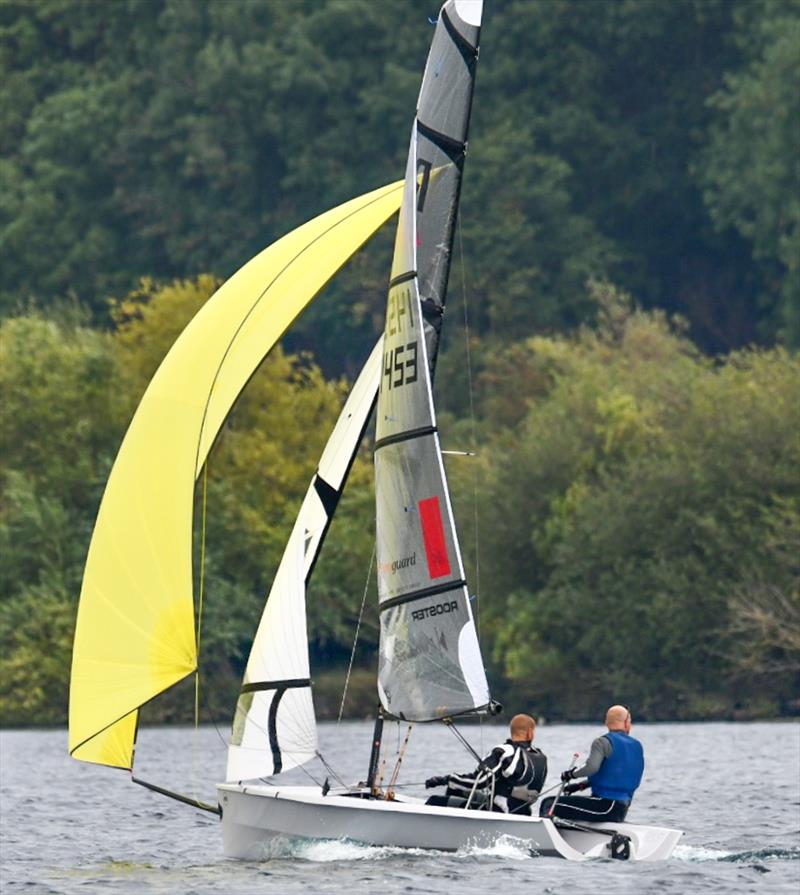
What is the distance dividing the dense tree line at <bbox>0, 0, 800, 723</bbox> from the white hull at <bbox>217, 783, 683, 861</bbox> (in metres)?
22.2

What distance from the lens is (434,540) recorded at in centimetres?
2070

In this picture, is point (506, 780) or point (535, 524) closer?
point (506, 780)

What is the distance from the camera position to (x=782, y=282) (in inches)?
2435

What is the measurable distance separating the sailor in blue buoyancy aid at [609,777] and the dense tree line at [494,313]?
22001mm

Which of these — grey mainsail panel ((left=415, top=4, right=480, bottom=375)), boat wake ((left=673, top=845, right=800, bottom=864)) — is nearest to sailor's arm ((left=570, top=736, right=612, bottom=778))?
boat wake ((left=673, top=845, right=800, bottom=864))

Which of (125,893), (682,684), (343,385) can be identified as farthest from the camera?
(343,385)

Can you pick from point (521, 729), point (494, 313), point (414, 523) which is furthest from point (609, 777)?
point (494, 313)

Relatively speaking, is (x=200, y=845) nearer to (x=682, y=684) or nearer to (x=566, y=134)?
(x=682, y=684)

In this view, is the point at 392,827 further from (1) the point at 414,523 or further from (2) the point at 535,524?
(2) the point at 535,524

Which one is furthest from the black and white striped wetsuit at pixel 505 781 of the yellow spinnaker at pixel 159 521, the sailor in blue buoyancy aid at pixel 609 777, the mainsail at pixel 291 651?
the yellow spinnaker at pixel 159 521

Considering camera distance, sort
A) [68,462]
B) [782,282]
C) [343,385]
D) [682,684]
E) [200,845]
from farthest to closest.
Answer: [782,282], [343,385], [68,462], [682,684], [200,845]

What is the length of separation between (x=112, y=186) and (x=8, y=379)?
75.7 feet

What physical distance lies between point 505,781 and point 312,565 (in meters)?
2.53

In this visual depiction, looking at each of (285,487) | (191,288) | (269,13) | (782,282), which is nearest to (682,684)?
(285,487)
